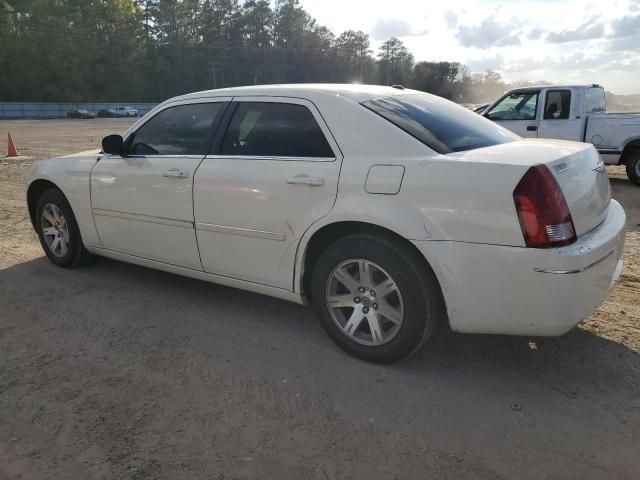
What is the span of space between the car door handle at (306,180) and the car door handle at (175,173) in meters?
0.97

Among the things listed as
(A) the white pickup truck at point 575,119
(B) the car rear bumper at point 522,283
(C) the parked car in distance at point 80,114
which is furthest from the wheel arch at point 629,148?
(C) the parked car in distance at point 80,114

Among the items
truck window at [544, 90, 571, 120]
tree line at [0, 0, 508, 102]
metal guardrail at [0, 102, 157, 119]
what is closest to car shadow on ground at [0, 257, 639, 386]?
truck window at [544, 90, 571, 120]

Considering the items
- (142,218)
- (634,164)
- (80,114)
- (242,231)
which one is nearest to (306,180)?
(242,231)

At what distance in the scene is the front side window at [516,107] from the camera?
10.8 meters

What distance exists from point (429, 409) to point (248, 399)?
99 cm

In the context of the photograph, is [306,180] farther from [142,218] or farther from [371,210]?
[142,218]

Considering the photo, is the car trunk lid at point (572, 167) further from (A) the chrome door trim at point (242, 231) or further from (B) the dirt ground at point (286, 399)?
(A) the chrome door trim at point (242, 231)

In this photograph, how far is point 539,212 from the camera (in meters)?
2.74

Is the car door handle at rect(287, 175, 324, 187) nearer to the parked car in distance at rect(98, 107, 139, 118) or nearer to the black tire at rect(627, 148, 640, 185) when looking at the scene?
the black tire at rect(627, 148, 640, 185)

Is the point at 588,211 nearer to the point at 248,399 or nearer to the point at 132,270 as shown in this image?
the point at 248,399

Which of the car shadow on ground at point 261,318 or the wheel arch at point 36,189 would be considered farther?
the wheel arch at point 36,189

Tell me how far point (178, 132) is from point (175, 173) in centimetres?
43

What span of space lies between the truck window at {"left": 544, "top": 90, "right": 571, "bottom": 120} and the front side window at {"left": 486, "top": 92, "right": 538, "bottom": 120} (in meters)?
0.24

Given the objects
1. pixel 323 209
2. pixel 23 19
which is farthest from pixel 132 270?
pixel 23 19
